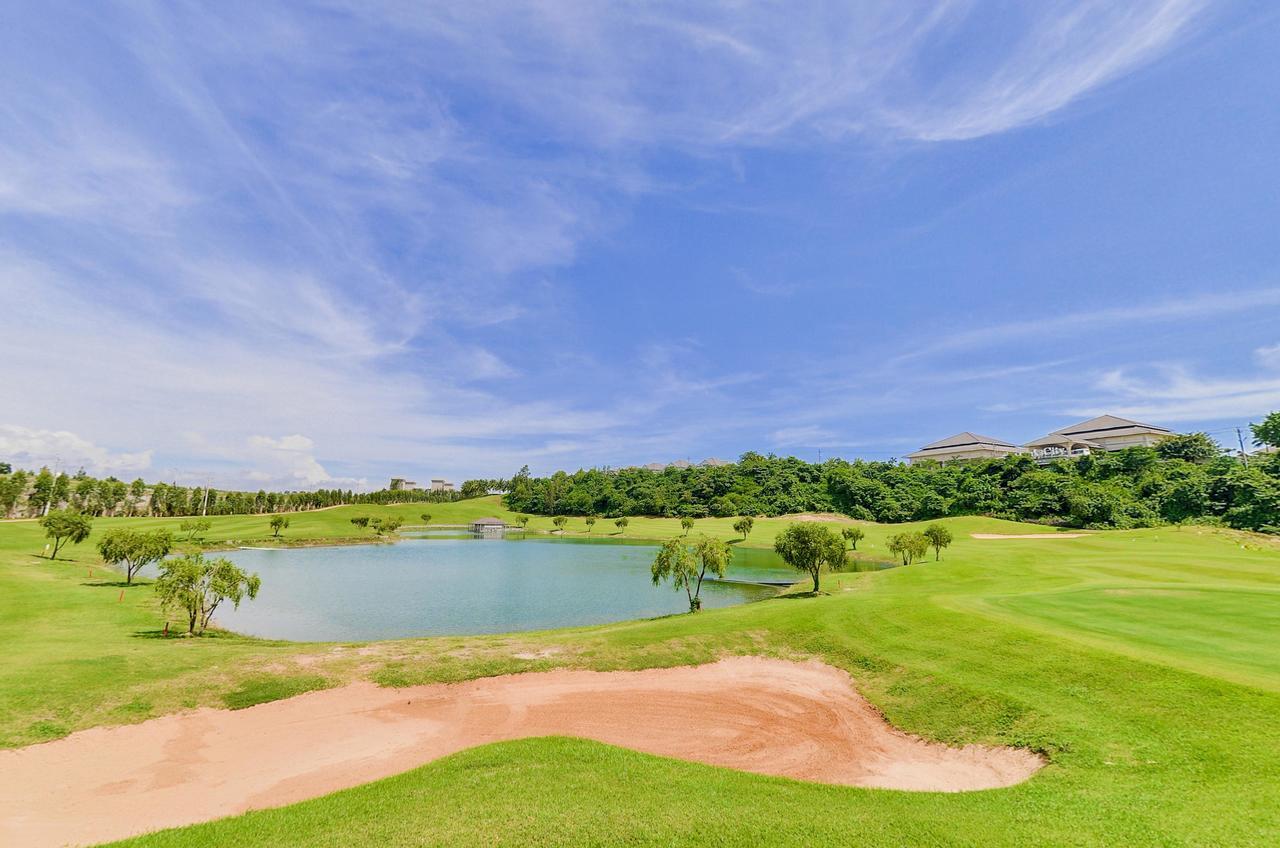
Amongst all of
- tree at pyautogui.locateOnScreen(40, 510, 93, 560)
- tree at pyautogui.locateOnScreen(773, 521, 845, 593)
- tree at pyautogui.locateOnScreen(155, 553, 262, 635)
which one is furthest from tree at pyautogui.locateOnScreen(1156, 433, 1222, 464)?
tree at pyautogui.locateOnScreen(40, 510, 93, 560)

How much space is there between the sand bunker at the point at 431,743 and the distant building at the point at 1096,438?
135m

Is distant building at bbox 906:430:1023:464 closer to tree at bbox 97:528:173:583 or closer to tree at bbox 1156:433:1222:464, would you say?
tree at bbox 1156:433:1222:464

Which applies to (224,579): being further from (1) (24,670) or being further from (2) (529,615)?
(2) (529,615)

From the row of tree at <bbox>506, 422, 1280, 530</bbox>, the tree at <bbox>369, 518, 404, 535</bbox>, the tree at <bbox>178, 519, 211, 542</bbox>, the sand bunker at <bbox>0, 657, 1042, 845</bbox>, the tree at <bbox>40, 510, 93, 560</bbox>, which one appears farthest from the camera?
the tree at <bbox>369, 518, 404, 535</bbox>

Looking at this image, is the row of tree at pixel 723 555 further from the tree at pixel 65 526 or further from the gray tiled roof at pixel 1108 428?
the gray tiled roof at pixel 1108 428

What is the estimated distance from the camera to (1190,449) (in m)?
100

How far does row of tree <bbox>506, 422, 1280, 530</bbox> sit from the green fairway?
184 feet

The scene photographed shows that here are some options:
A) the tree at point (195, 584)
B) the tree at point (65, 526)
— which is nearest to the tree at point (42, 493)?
the tree at point (65, 526)

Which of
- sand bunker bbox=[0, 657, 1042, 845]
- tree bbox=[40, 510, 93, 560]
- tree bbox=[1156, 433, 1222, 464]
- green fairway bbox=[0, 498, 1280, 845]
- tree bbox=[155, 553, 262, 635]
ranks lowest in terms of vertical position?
sand bunker bbox=[0, 657, 1042, 845]

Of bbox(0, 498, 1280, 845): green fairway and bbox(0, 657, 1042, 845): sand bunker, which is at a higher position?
bbox(0, 498, 1280, 845): green fairway

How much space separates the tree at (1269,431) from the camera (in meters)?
85.4

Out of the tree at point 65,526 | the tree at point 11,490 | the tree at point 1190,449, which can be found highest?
the tree at point 1190,449

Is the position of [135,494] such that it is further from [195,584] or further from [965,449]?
[965,449]

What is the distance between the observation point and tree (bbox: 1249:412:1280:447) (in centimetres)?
8538
